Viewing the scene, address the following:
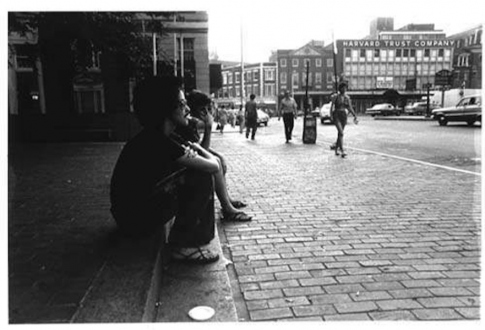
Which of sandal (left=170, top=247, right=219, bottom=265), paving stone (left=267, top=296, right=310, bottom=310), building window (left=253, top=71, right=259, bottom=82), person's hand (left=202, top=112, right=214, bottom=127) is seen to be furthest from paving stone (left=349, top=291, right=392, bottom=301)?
building window (left=253, top=71, right=259, bottom=82)

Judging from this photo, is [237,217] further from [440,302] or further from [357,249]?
[440,302]

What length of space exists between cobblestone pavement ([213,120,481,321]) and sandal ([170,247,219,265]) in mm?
234

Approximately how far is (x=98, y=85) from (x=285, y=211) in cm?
2505

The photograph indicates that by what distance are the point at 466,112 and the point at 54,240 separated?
23406 mm

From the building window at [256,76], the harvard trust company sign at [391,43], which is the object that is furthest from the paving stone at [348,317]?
the building window at [256,76]

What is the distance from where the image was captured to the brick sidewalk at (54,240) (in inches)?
80.7

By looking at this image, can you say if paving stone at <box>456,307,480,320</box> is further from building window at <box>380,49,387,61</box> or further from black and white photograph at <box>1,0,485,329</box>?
building window at <box>380,49,387,61</box>

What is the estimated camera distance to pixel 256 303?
2461mm

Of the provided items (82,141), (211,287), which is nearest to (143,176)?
(211,287)

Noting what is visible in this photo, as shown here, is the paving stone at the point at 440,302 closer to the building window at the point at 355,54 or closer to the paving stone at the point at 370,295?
the paving stone at the point at 370,295

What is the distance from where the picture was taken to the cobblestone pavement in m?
2.40

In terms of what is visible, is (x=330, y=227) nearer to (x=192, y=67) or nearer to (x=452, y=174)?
(x=452, y=174)

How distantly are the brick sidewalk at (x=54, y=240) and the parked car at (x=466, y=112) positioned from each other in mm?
21248

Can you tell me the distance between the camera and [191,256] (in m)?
3.01
